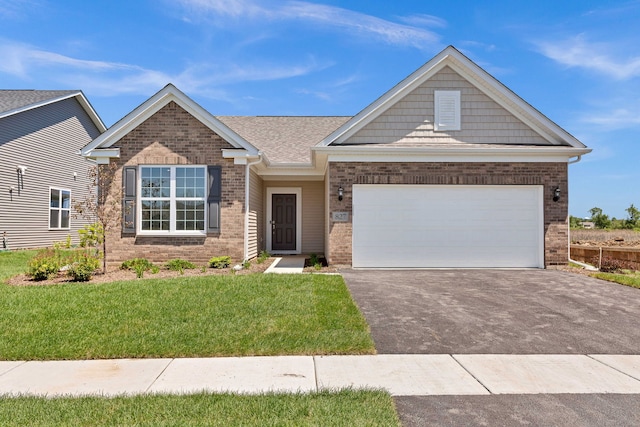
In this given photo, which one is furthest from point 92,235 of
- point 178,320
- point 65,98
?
point 65,98

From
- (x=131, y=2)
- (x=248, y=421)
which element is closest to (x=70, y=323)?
(x=248, y=421)

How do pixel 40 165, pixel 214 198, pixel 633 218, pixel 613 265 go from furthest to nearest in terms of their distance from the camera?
pixel 633 218, pixel 40 165, pixel 613 265, pixel 214 198

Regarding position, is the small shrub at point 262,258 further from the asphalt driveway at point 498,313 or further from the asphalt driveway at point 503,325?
the asphalt driveway at point 498,313

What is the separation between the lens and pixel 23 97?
1752 centimetres

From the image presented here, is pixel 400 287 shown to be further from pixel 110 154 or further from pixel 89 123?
pixel 89 123

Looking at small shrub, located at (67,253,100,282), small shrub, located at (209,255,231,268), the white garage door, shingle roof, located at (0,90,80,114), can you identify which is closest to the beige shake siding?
the white garage door

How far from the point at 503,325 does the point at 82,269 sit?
28.5ft

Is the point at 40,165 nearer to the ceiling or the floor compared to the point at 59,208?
nearer to the ceiling

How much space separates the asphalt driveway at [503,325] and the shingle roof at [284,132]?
19.5ft

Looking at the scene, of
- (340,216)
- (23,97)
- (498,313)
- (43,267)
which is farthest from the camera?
(23,97)

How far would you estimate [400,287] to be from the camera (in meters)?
8.51

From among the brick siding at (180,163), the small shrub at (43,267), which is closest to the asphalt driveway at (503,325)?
the brick siding at (180,163)

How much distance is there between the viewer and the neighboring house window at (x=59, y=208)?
18094mm

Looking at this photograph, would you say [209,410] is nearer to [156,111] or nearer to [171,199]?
[171,199]
